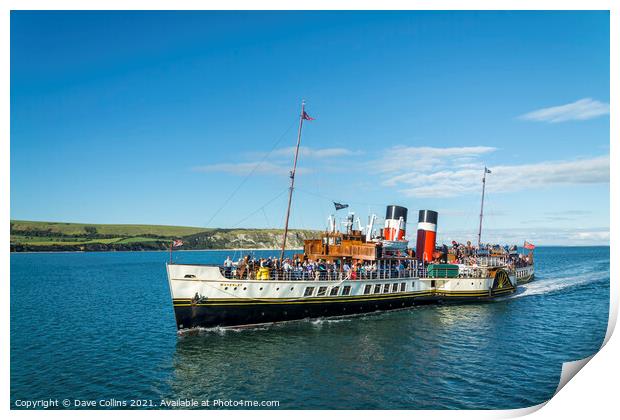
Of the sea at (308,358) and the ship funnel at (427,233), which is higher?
the ship funnel at (427,233)

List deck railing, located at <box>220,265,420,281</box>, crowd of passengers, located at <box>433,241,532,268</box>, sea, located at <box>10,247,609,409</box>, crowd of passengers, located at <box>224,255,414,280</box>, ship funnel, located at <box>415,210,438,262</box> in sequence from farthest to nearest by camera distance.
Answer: crowd of passengers, located at <box>433,241,532,268</box>
ship funnel, located at <box>415,210,438,262</box>
crowd of passengers, located at <box>224,255,414,280</box>
deck railing, located at <box>220,265,420,281</box>
sea, located at <box>10,247,609,409</box>

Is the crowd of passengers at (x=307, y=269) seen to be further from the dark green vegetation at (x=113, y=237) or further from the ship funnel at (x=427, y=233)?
the dark green vegetation at (x=113, y=237)

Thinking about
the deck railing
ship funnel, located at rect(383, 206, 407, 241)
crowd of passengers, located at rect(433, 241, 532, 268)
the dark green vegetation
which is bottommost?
the dark green vegetation

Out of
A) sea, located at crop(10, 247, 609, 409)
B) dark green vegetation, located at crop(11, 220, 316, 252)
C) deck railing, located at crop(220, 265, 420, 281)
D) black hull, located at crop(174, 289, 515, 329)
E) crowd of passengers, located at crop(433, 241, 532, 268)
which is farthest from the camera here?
dark green vegetation, located at crop(11, 220, 316, 252)

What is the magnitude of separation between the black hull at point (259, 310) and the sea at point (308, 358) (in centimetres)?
66

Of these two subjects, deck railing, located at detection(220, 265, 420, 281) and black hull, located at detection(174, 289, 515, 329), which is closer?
black hull, located at detection(174, 289, 515, 329)

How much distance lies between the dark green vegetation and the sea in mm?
68586

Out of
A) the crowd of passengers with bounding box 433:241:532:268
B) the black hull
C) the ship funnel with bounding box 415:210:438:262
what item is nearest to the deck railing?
the black hull

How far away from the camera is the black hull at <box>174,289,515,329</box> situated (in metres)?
26.6

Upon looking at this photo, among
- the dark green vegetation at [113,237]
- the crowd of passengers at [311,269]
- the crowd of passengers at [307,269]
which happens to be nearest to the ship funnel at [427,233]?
the crowd of passengers at [311,269]

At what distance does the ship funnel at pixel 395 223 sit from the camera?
40688 millimetres

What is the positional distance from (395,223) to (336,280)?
40.1ft

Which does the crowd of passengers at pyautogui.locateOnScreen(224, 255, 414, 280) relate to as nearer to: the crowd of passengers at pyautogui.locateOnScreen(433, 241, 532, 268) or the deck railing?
the deck railing
